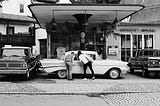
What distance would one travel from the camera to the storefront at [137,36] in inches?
1048

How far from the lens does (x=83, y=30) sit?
20.9 metres

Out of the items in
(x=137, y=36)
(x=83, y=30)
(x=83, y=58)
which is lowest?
(x=83, y=58)

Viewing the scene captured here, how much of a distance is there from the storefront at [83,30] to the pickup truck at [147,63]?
2903mm

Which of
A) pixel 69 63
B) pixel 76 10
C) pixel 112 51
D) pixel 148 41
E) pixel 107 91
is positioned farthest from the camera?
pixel 148 41

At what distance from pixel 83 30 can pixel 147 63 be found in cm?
536

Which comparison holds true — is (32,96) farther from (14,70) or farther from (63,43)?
(63,43)

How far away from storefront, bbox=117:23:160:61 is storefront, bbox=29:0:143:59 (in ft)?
2.98

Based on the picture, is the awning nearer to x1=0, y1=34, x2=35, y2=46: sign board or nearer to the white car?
the white car

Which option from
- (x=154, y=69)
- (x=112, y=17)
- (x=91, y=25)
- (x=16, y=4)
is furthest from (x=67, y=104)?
(x=16, y=4)

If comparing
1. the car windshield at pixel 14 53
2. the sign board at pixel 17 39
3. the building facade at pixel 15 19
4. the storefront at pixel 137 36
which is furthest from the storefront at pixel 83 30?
the building facade at pixel 15 19

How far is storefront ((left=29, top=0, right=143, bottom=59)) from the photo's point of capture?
2028 cm

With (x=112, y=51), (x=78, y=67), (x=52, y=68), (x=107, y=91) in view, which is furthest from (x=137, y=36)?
(x=107, y=91)

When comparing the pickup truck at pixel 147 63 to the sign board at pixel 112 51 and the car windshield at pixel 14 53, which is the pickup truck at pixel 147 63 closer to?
the sign board at pixel 112 51

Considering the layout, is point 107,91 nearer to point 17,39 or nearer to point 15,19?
point 17,39
